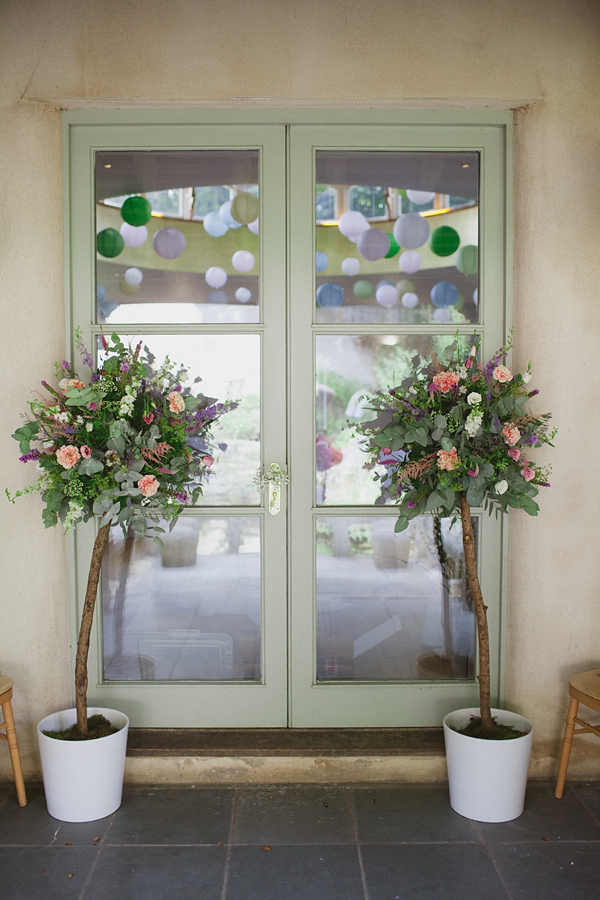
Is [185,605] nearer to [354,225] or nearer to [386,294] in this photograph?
[386,294]

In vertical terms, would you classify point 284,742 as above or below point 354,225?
below

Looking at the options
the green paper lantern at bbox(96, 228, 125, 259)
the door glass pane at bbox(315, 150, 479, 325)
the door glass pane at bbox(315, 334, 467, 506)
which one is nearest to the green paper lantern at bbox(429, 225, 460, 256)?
the door glass pane at bbox(315, 150, 479, 325)

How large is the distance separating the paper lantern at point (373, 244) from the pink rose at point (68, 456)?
4.68 feet

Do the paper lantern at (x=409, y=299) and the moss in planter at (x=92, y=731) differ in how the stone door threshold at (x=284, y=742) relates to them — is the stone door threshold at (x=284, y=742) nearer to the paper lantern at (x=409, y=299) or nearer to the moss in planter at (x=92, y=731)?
the moss in planter at (x=92, y=731)

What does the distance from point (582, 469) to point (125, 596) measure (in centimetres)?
201

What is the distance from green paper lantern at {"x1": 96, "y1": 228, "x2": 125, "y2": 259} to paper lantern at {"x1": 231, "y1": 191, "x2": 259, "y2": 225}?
19.4 inches

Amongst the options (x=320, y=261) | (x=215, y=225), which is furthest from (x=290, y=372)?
(x=215, y=225)

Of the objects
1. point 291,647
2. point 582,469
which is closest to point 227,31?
point 582,469

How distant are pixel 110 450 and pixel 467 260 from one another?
65.7 inches

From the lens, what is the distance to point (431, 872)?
7.50 ft

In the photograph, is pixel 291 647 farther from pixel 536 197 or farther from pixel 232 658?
pixel 536 197

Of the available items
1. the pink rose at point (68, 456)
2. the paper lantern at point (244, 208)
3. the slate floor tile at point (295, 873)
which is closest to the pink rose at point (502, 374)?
the paper lantern at point (244, 208)

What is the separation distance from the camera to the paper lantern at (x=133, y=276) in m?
2.90

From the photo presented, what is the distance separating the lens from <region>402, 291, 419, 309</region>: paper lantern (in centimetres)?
289
